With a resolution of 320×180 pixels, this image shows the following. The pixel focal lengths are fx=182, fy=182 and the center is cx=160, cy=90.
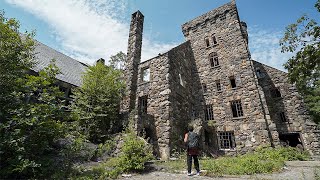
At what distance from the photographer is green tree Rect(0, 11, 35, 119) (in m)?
6.18

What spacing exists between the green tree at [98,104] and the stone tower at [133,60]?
2.31 feet

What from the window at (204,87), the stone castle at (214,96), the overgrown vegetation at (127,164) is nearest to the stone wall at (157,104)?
the stone castle at (214,96)

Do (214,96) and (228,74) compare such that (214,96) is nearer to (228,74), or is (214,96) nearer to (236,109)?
(236,109)

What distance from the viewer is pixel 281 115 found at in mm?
15695

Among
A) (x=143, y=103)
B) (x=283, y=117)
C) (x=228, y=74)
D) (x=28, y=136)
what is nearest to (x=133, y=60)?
(x=143, y=103)

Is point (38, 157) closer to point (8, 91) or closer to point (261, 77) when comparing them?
point (8, 91)

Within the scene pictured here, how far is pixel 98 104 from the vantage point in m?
11.5

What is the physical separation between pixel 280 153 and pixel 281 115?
20.3 feet

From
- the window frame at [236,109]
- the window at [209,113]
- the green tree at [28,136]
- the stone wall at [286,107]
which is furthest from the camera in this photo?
the window at [209,113]

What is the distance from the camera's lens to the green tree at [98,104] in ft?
35.7

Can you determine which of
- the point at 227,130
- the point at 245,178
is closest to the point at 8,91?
the point at 245,178

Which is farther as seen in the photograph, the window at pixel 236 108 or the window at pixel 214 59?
the window at pixel 214 59

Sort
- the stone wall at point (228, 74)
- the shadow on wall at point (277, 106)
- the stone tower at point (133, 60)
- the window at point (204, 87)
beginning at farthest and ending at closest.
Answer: the window at point (204, 87) < the shadow on wall at point (277, 106) < the stone wall at point (228, 74) < the stone tower at point (133, 60)

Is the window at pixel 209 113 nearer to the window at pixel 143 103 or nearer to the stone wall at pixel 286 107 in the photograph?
the stone wall at pixel 286 107
